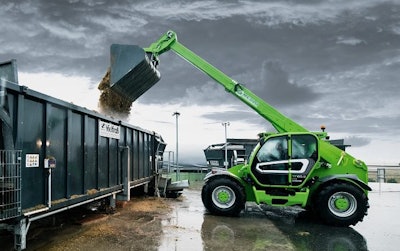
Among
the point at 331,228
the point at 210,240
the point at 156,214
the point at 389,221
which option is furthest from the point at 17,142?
the point at 389,221

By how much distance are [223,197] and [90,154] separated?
386cm

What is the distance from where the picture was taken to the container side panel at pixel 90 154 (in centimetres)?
747

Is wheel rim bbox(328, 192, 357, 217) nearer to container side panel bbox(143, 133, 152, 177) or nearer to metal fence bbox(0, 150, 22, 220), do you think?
container side panel bbox(143, 133, 152, 177)

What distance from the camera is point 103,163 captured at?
8.43 meters

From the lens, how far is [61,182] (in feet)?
21.1

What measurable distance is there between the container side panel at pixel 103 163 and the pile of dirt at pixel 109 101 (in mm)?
2192

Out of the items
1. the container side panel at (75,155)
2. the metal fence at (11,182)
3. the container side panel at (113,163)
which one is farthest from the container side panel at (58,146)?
the container side panel at (113,163)

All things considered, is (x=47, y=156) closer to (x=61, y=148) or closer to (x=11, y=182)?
(x=61, y=148)

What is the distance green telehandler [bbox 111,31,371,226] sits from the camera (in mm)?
8852

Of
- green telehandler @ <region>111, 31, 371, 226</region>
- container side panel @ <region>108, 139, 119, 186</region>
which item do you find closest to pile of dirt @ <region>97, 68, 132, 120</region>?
green telehandler @ <region>111, 31, 371, 226</region>

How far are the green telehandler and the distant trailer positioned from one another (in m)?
2.37

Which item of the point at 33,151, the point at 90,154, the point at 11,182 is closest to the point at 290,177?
the point at 90,154

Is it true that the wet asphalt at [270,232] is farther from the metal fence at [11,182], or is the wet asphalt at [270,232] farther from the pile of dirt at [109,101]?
the pile of dirt at [109,101]

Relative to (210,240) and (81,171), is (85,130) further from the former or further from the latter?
(210,240)
